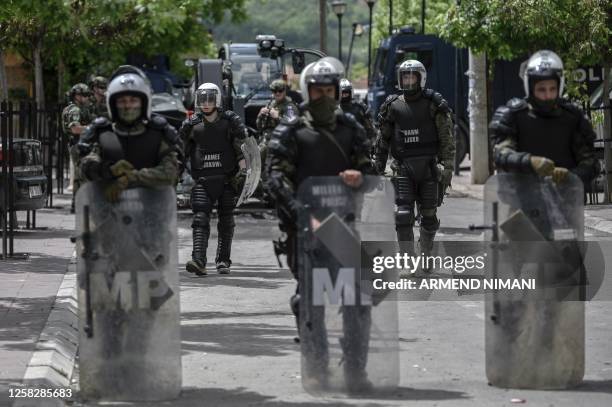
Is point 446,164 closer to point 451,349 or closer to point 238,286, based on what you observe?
point 238,286

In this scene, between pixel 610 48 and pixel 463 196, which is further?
pixel 463 196

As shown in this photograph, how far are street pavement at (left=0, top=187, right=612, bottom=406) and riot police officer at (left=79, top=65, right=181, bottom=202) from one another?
1227 mm

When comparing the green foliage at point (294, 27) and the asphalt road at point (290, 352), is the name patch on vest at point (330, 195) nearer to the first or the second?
the asphalt road at point (290, 352)

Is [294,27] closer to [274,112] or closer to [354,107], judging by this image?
[274,112]

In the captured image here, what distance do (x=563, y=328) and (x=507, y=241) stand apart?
0.54 m

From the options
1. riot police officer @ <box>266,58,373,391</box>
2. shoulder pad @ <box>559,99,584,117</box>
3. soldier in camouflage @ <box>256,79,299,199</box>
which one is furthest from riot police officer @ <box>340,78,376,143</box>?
riot police officer @ <box>266,58,373,391</box>

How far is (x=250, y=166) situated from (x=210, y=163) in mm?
613

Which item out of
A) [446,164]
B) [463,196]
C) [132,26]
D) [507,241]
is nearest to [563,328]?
[507,241]

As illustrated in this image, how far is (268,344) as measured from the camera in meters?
10.2

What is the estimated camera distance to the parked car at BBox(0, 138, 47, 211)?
59.6ft

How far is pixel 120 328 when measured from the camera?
803 centimetres

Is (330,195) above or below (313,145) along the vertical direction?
below

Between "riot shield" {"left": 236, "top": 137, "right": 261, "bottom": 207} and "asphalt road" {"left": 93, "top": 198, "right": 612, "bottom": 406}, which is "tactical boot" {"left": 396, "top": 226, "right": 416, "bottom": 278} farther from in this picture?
"riot shield" {"left": 236, "top": 137, "right": 261, "bottom": 207}

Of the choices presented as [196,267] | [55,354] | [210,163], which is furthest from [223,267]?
[55,354]
